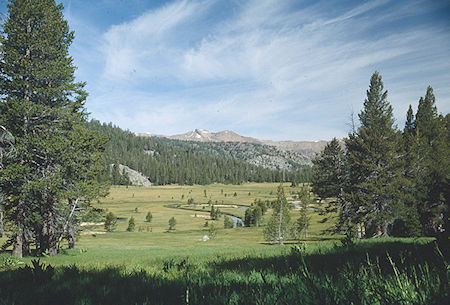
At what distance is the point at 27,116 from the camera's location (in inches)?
701

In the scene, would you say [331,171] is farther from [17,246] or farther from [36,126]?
[17,246]

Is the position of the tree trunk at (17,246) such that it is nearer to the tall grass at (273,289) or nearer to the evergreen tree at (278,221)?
the tall grass at (273,289)

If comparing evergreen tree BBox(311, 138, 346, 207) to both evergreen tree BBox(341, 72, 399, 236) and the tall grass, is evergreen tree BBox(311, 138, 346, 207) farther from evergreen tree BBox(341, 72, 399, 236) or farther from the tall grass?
the tall grass

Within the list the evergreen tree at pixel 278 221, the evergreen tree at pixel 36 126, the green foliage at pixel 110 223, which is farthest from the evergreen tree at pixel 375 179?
the green foliage at pixel 110 223

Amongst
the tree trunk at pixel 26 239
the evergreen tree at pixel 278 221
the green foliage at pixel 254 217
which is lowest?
the green foliage at pixel 254 217

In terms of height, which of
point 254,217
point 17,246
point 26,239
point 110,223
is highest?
point 17,246

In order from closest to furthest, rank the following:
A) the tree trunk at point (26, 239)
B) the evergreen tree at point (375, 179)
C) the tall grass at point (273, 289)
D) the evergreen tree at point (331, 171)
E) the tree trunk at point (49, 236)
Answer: the tall grass at point (273, 289), the tree trunk at point (49, 236), the tree trunk at point (26, 239), the evergreen tree at point (375, 179), the evergreen tree at point (331, 171)

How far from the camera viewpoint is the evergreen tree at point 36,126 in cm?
1683

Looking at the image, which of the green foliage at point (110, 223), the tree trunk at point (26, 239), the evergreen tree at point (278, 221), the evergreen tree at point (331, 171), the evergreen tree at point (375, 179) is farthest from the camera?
the green foliage at point (110, 223)

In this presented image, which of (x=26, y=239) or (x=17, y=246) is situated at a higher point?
(x=17, y=246)

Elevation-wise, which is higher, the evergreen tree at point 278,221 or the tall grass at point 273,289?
the tall grass at point 273,289

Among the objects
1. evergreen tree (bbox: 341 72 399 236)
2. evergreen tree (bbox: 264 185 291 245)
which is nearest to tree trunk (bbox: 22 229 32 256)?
evergreen tree (bbox: 341 72 399 236)

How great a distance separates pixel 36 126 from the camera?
1802 centimetres

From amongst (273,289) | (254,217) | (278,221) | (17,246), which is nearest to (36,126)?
(17,246)
